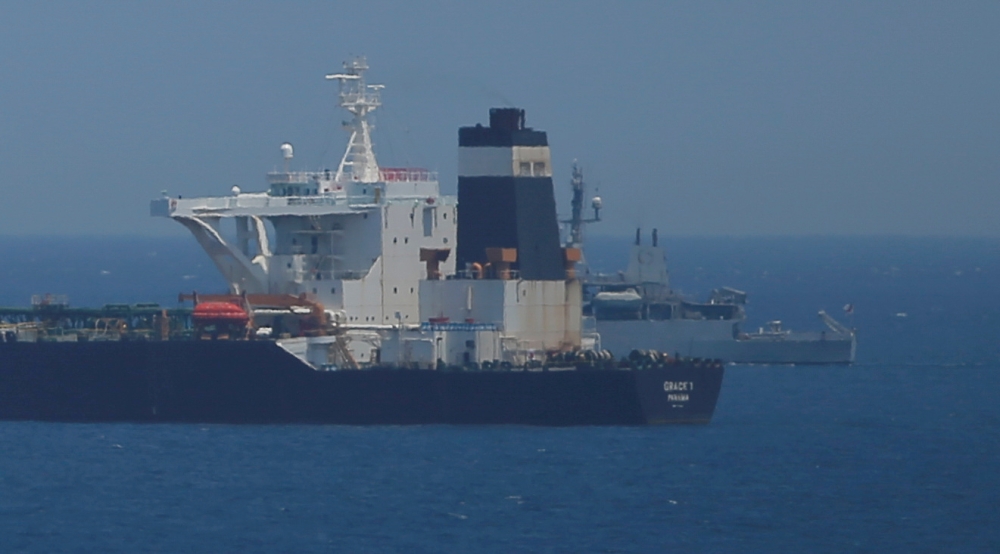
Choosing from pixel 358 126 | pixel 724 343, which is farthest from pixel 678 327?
pixel 358 126

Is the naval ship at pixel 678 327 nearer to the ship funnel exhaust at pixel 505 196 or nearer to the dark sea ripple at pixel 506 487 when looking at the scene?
the dark sea ripple at pixel 506 487

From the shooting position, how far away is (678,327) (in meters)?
77.6

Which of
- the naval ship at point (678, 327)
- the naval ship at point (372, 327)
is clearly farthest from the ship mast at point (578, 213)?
the naval ship at point (372, 327)

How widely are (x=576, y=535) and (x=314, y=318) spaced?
1418 centimetres

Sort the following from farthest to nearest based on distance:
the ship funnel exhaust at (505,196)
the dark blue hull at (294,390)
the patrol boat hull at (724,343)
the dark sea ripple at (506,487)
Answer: the patrol boat hull at (724,343) → the ship funnel exhaust at (505,196) → the dark blue hull at (294,390) → the dark sea ripple at (506,487)

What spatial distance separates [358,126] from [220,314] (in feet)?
20.0

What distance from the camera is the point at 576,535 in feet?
126

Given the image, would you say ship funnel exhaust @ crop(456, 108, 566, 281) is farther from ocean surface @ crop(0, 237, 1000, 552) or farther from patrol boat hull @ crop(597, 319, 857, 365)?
patrol boat hull @ crop(597, 319, 857, 365)

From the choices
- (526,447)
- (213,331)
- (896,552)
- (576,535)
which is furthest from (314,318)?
(896,552)

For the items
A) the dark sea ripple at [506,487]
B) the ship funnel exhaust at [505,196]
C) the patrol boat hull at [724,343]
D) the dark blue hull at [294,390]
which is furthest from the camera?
the patrol boat hull at [724,343]

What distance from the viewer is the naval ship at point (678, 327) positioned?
76500mm

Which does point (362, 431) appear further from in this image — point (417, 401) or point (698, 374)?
point (698, 374)

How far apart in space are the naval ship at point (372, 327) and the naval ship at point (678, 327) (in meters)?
23.2

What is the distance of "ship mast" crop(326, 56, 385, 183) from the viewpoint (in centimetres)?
5334
